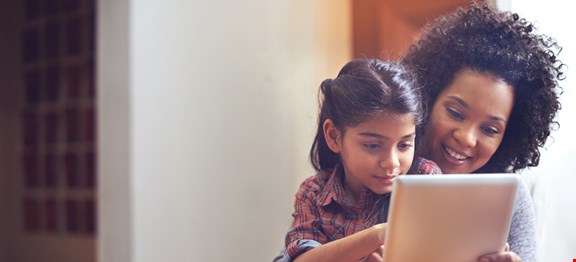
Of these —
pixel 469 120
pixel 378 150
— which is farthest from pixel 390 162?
pixel 469 120

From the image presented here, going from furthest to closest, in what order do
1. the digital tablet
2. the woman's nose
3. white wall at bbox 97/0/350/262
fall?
white wall at bbox 97/0/350/262, the woman's nose, the digital tablet

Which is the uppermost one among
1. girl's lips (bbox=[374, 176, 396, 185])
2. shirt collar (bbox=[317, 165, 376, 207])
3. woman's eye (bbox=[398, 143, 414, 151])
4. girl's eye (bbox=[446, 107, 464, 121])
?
girl's eye (bbox=[446, 107, 464, 121])

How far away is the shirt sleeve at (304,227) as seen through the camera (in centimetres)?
71

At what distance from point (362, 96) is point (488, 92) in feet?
0.54

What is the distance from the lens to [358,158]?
693 millimetres

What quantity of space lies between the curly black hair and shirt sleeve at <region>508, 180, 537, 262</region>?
4cm

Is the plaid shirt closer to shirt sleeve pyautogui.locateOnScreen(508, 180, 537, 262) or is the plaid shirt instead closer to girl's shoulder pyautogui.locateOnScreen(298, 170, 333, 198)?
girl's shoulder pyautogui.locateOnScreen(298, 170, 333, 198)

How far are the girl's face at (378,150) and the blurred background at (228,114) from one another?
0.08 metres

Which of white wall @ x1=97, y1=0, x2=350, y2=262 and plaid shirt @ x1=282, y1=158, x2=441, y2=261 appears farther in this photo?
white wall @ x1=97, y1=0, x2=350, y2=262

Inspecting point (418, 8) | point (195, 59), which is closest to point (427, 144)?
point (418, 8)

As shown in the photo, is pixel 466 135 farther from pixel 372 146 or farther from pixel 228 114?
pixel 228 114

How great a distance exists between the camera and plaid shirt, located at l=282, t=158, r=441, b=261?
2.28ft

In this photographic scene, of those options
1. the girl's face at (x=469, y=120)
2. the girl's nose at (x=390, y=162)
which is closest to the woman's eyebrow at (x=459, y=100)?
the girl's face at (x=469, y=120)

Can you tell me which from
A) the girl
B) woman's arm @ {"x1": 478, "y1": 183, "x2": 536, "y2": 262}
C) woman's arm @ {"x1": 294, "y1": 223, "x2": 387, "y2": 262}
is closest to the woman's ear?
the girl
